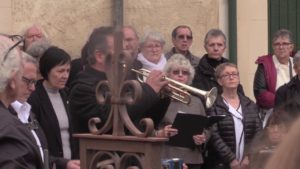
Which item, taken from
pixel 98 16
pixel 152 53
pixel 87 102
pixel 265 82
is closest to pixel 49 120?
pixel 87 102

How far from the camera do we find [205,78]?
8.79 m

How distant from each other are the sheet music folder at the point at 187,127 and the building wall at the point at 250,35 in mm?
4159

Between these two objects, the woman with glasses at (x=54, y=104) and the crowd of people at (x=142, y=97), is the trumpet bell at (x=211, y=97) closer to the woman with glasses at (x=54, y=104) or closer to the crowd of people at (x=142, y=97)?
the crowd of people at (x=142, y=97)

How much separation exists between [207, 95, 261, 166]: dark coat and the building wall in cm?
352

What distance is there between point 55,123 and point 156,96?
4.34ft

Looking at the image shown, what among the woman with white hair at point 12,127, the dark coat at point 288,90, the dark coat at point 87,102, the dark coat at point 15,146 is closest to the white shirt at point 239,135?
the dark coat at point 288,90

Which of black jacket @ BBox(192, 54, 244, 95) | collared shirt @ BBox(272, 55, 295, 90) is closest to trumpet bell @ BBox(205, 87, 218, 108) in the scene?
black jacket @ BBox(192, 54, 244, 95)

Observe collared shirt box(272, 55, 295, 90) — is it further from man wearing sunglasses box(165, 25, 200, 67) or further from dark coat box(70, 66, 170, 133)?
dark coat box(70, 66, 170, 133)

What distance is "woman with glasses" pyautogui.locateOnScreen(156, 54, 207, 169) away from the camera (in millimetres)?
7586

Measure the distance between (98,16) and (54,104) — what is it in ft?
12.9

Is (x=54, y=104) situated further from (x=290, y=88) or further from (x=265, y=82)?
(x=265, y=82)

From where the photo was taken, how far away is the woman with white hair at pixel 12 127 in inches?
146

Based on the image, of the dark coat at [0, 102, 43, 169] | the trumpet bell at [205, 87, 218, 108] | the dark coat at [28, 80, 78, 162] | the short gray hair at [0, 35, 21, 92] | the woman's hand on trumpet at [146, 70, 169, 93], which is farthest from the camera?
the trumpet bell at [205, 87, 218, 108]

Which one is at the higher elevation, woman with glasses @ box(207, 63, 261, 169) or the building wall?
the building wall
